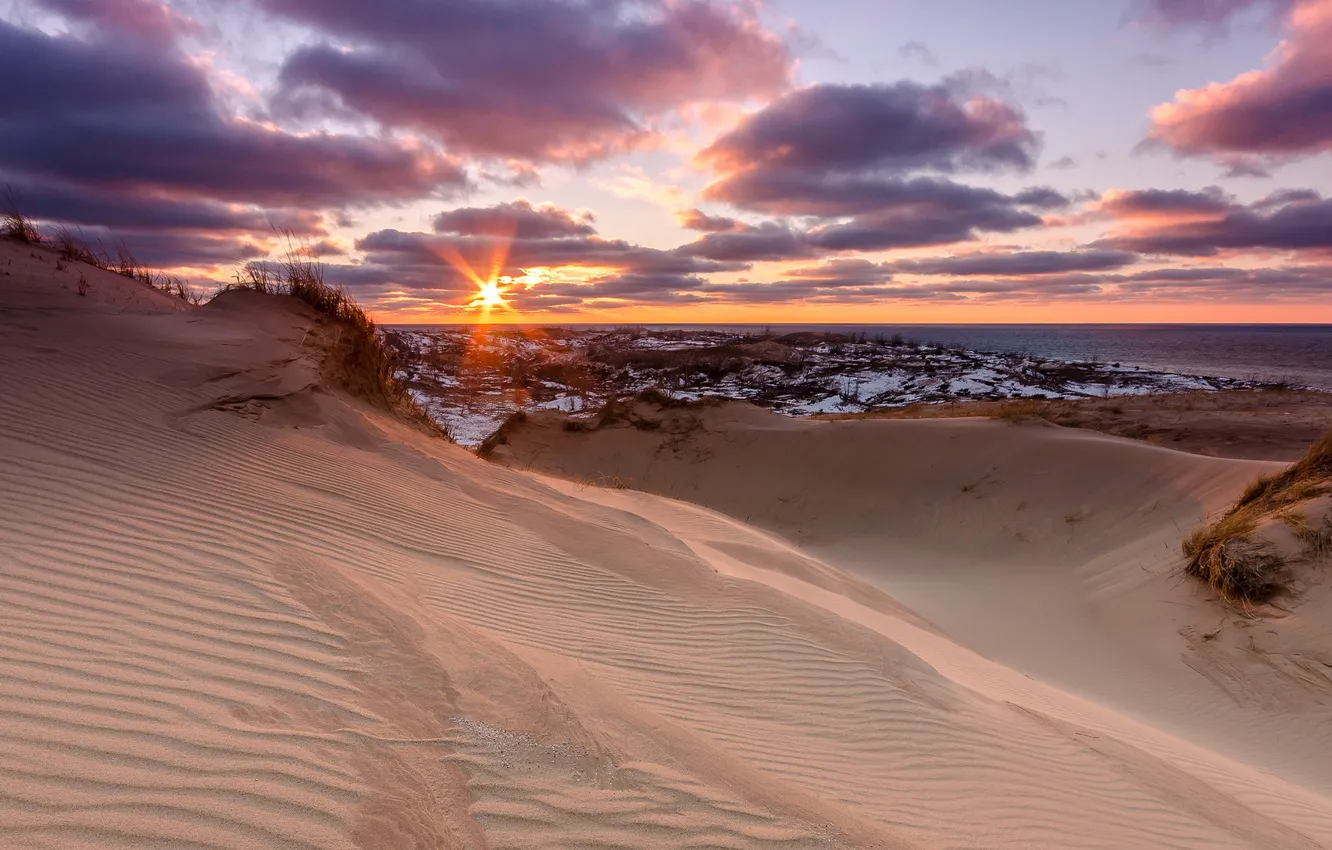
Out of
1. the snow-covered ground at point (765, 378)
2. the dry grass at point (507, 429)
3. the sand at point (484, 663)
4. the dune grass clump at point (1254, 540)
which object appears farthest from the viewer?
the snow-covered ground at point (765, 378)

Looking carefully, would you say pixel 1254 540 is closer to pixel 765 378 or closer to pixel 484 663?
pixel 484 663

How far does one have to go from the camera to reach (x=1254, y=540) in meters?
7.22

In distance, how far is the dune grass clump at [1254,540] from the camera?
6875 millimetres

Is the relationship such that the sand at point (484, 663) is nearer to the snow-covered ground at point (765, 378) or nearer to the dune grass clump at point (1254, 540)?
the dune grass clump at point (1254, 540)

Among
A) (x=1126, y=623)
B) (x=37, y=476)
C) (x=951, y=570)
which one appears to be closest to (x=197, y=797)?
(x=37, y=476)

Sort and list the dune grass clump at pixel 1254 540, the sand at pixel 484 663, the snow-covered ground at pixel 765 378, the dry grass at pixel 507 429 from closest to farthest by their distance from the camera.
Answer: the sand at pixel 484 663, the dune grass clump at pixel 1254 540, the dry grass at pixel 507 429, the snow-covered ground at pixel 765 378

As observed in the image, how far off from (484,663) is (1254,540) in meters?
8.18

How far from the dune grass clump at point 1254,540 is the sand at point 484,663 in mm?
382

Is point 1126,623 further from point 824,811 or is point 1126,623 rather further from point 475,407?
point 475,407

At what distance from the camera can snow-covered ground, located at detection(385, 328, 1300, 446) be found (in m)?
25.6

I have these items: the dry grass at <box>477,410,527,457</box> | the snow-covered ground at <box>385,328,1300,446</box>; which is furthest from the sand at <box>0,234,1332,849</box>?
the snow-covered ground at <box>385,328,1300,446</box>

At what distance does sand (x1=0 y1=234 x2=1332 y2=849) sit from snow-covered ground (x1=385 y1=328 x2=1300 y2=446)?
1197cm

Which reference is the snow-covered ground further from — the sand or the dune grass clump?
the dune grass clump

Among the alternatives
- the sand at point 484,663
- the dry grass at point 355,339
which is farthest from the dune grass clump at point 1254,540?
the dry grass at point 355,339
